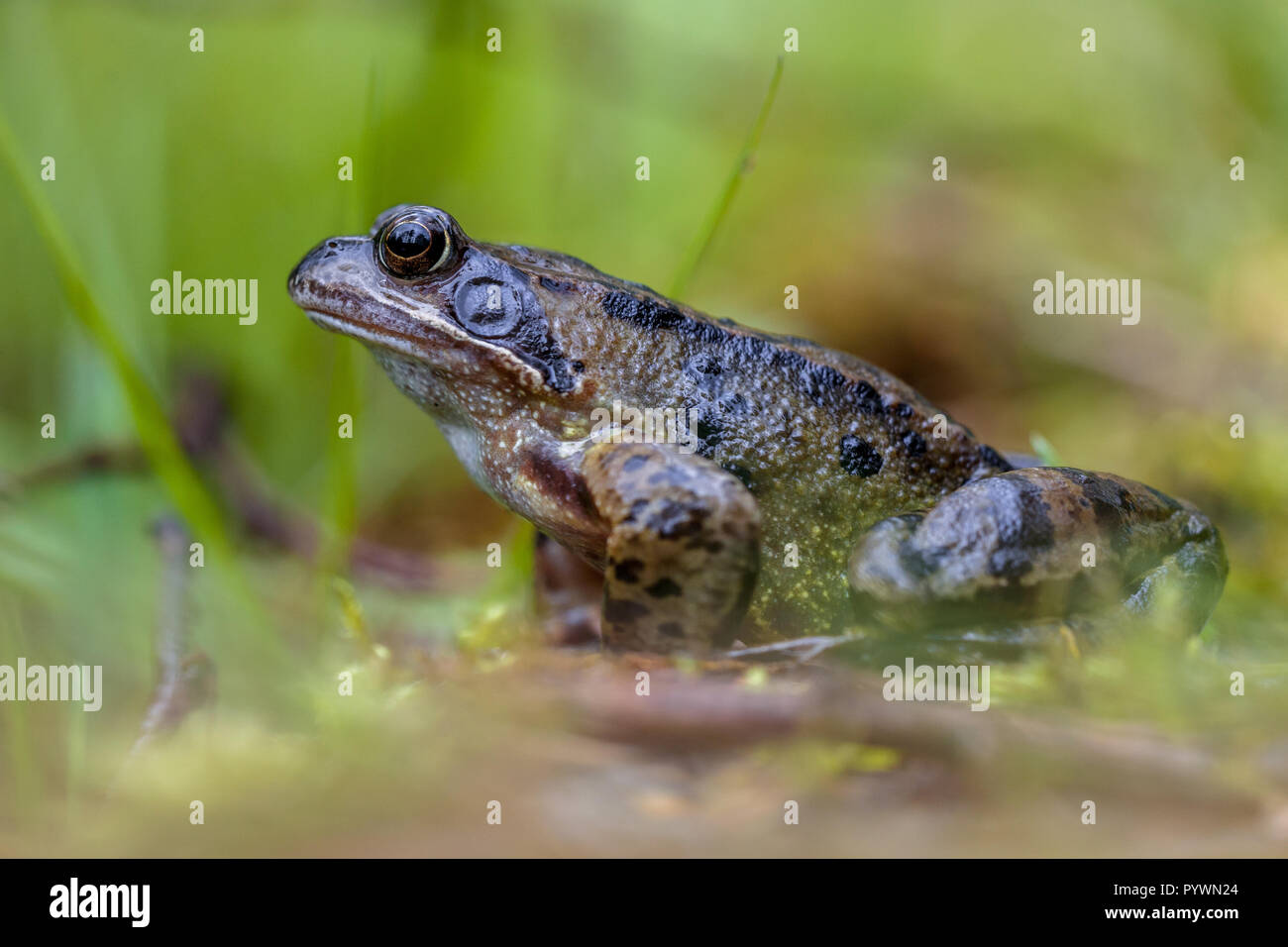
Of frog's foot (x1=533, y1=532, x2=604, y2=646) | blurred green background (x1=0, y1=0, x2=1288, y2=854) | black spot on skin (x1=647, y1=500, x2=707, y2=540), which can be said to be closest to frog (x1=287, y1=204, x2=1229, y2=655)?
black spot on skin (x1=647, y1=500, x2=707, y2=540)

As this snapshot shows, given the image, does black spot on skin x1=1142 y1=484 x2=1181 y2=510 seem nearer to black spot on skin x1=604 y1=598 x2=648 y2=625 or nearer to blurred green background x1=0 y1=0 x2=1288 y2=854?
blurred green background x1=0 y1=0 x2=1288 y2=854

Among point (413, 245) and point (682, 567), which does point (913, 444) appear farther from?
point (413, 245)

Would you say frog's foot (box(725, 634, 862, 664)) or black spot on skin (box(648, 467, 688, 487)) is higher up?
black spot on skin (box(648, 467, 688, 487))

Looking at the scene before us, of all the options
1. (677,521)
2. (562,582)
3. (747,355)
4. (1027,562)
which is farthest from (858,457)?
(562,582)

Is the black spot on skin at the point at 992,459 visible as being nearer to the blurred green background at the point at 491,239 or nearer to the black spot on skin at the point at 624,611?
the blurred green background at the point at 491,239

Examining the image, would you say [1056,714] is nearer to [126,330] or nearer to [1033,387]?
[126,330]

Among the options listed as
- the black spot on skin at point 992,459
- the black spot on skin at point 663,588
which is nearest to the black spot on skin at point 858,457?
the black spot on skin at point 992,459
